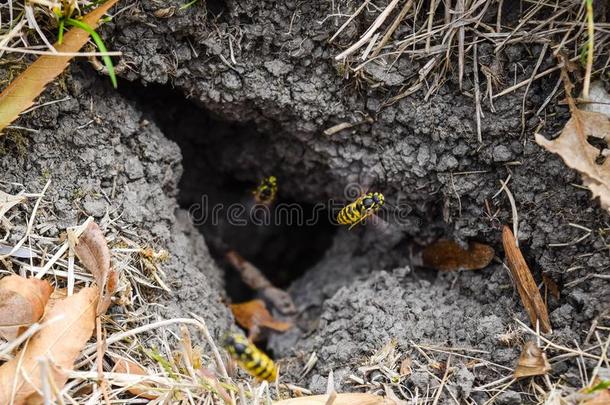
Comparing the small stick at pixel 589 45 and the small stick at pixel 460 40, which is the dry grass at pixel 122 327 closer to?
the small stick at pixel 460 40

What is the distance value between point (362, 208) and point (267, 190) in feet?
2.94

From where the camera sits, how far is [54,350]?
93.5 inches

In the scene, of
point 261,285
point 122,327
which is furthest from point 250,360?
point 261,285

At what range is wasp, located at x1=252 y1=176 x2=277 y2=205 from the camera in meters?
4.14

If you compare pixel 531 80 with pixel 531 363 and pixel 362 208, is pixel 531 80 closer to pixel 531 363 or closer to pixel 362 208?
pixel 362 208

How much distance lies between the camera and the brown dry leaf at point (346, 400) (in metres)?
2.59

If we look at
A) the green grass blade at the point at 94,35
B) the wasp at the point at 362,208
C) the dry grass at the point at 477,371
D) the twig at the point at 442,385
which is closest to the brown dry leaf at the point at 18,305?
the green grass blade at the point at 94,35

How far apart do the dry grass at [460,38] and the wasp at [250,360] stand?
1652 millimetres

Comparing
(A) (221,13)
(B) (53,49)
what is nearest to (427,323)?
(A) (221,13)

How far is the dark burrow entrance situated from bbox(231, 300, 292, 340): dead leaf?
49 cm

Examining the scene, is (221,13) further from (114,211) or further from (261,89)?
(114,211)

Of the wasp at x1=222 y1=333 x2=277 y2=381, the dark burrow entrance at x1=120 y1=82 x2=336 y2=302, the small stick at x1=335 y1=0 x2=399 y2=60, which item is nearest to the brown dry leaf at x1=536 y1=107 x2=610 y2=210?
the small stick at x1=335 y1=0 x2=399 y2=60

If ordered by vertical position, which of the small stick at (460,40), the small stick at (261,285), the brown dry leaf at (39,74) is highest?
the brown dry leaf at (39,74)

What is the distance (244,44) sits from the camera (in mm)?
3104
